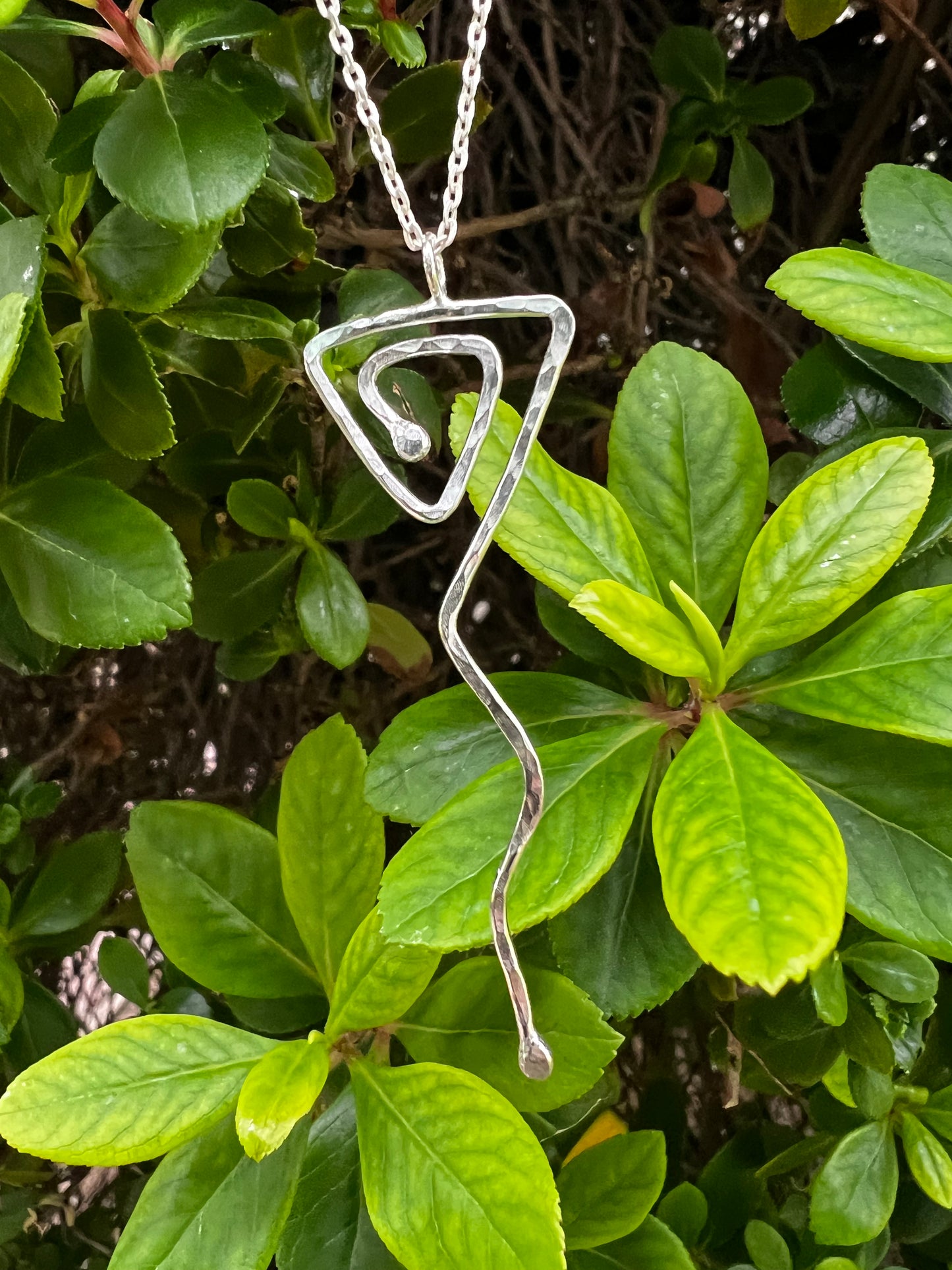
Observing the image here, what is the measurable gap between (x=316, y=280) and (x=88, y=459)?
0.21 metres

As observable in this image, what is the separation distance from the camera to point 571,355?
87 centimetres

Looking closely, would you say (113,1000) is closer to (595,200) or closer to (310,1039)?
(310,1039)

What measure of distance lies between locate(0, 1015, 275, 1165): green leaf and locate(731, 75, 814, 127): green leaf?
2.68 feet

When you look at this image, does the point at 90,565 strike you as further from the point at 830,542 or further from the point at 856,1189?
the point at 856,1189

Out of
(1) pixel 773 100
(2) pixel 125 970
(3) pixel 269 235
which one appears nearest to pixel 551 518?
(3) pixel 269 235

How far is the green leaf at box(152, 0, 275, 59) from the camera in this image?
506 millimetres

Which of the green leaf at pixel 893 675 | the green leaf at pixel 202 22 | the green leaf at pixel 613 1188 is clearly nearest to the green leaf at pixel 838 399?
the green leaf at pixel 893 675

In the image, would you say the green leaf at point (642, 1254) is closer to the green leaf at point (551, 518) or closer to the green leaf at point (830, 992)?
the green leaf at point (830, 992)

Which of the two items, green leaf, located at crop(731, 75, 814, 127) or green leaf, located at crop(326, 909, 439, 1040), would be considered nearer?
green leaf, located at crop(326, 909, 439, 1040)

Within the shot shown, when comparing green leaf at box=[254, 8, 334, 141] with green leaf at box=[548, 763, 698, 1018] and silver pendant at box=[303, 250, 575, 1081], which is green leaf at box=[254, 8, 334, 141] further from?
green leaf at box=[548, 763, 698, 1018]

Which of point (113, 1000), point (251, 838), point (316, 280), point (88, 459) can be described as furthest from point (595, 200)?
point (113, 1000)

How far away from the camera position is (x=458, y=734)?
0.55 metres

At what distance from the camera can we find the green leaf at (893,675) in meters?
0.43

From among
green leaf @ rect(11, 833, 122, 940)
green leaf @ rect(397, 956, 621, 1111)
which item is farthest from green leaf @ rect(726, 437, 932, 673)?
green leaf @ rect(11, 833, 122, 940)
